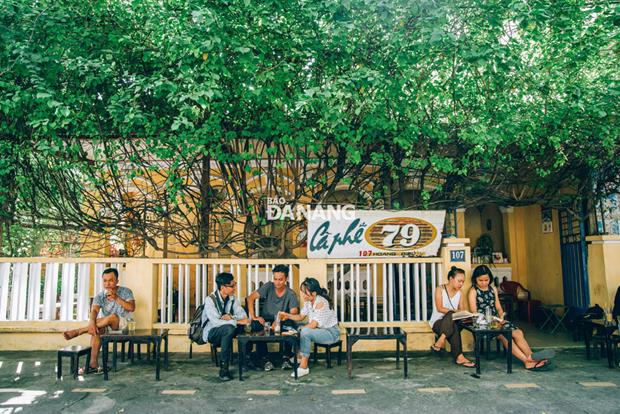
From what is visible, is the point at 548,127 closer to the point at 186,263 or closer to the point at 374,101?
the point at 374,101

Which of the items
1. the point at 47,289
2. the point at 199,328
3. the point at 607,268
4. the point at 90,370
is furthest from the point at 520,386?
the point at 47,289

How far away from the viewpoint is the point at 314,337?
274 inches

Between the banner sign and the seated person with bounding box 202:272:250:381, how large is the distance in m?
1.76

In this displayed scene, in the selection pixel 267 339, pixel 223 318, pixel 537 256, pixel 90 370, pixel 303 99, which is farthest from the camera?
pixel 537 256

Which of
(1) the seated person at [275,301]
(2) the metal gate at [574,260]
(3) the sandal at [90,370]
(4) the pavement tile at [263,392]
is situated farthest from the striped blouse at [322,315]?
(2) the metal gate at [574,260]

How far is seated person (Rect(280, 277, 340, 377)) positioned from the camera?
6902 mm

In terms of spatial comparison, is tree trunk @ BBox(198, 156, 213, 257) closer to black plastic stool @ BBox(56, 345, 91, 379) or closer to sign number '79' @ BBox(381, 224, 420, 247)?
black plastic stool @ BBox(56, 345, 91, 379)

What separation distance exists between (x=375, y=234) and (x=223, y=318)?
9.85 feet

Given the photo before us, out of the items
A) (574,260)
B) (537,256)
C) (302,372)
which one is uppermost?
(537,256)

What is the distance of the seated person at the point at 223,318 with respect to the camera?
6.85 m

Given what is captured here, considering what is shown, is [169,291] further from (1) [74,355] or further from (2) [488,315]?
(2) [488,315]

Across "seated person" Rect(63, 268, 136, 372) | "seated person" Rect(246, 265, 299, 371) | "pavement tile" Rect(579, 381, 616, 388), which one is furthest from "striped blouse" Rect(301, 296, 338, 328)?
"pavement tile" Rect(579, 381, 616, 388)

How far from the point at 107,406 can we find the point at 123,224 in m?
4.64

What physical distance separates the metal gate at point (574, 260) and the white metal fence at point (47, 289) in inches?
331
